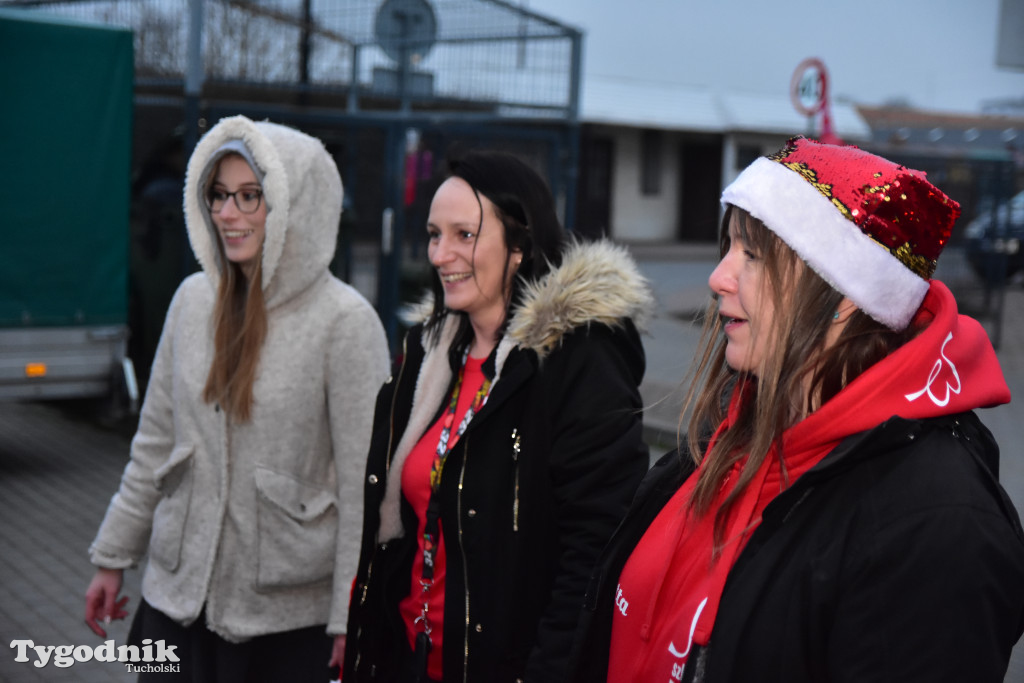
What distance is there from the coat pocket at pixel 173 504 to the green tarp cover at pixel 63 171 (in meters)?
4.71

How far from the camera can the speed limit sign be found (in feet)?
34.3

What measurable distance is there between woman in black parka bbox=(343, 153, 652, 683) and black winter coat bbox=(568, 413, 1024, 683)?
2.60ft

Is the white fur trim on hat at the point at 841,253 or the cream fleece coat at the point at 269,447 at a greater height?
the white fur trim on hat at the point at 841,253

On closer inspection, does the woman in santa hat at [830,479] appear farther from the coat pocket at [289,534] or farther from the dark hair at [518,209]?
the coat pocket at [289,534]

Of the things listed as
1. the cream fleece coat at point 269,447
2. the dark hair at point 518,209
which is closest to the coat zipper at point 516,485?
the dark hair at point 518,209

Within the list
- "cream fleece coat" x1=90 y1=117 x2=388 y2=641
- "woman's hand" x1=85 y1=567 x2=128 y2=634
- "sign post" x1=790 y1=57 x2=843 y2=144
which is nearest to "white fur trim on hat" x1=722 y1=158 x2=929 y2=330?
"cream fleece coat" x1=90 y1=117 x2=388 y2=641

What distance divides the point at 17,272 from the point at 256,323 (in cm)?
489

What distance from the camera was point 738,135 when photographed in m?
30.1

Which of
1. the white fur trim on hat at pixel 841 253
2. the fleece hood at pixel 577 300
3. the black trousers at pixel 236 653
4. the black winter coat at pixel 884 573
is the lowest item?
the black trousers at pixel 236 653

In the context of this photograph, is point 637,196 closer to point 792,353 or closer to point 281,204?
point 281,204

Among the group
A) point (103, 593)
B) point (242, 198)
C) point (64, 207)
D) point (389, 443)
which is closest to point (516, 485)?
point (389, 443)

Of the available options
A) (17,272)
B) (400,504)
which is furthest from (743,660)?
(17,272)

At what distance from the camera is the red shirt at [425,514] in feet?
7.73

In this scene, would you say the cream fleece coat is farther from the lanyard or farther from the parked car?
the parked car
